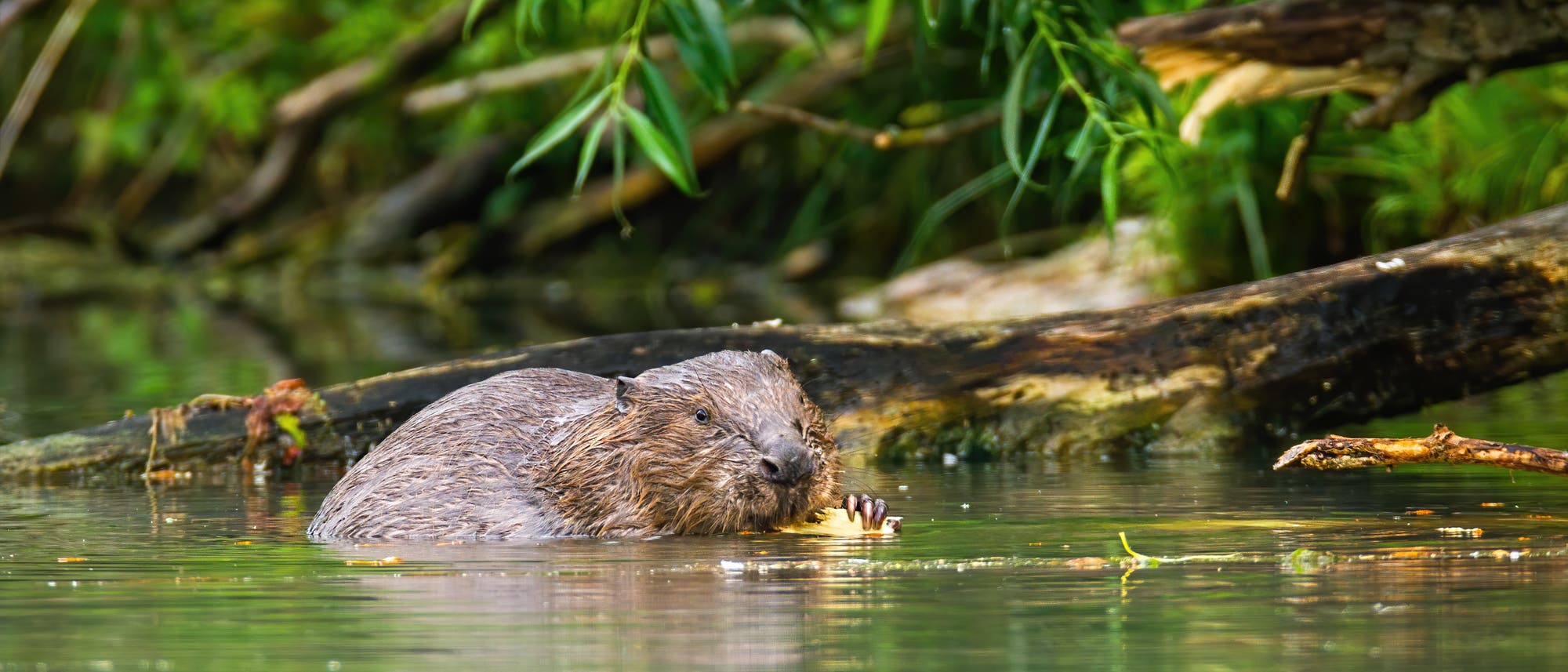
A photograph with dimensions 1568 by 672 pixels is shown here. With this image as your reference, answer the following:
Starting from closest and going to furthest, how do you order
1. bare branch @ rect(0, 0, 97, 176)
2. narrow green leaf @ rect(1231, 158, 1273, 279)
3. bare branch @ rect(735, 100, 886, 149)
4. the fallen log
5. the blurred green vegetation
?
the fallen log < the blurred green vegetation < bare branch @ rect(735, 100, 886, 149) < bare branch @ rect(0, 0, 97, 176) < narrow green leaf @ rect(1231, 158, 1273, 279)

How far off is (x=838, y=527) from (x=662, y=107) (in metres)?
1.95

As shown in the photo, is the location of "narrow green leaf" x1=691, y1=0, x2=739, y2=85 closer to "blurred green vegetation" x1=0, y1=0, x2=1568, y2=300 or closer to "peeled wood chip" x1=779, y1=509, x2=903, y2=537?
"blurred green vegetation" x1=0, y1=0, x2=1568, y2=300

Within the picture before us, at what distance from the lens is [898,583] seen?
4062 millimetres

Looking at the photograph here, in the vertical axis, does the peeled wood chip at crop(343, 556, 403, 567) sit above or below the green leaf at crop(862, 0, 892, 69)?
below

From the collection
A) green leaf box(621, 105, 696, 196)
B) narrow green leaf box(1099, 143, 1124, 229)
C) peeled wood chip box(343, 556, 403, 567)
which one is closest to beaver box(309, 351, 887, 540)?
peeled wood chip box(343, 556, 403, 567)

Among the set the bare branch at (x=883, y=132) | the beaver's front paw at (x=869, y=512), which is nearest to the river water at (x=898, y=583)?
the beaver's front paw at (x=869, y=512)

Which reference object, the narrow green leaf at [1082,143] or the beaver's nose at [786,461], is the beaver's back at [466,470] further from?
the narrow green leaf at [1082,143]

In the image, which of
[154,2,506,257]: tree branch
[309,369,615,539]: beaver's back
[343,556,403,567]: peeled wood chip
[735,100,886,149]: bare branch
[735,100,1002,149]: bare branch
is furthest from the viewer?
[154,2,506,257]: tree branch

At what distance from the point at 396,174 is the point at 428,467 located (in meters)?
17.7

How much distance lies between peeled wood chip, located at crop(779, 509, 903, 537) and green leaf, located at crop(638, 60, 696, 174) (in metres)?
1.61

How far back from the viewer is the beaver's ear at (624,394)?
5172mm

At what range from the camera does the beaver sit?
5.04 metres

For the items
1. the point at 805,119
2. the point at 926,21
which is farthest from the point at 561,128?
the point at 805,119

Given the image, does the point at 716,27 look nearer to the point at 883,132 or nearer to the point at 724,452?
the point at 724,452
